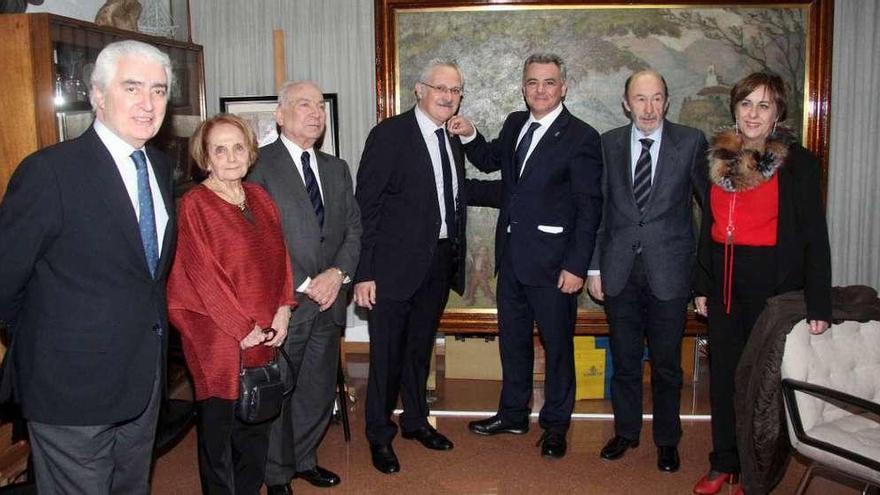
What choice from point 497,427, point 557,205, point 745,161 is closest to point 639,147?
point 557,205

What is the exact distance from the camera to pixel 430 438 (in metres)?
3.76

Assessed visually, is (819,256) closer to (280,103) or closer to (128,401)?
(280,103)

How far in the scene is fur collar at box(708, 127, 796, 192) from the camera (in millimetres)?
2936

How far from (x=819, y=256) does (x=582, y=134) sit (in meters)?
1.13

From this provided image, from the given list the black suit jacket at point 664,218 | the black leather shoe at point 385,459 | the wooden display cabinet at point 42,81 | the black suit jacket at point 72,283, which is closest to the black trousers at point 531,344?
the black suit jacket at point 664,218

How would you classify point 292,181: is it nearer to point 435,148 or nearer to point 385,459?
point 435,148

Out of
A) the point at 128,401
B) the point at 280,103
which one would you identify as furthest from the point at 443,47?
the point at 128,401

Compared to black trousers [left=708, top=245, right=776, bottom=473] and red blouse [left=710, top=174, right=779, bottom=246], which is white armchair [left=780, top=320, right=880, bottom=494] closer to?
black trousers [left=708, top=245, right=776, bottom=473]

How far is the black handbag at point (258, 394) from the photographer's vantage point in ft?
8.57

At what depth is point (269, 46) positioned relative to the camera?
15.7 feet

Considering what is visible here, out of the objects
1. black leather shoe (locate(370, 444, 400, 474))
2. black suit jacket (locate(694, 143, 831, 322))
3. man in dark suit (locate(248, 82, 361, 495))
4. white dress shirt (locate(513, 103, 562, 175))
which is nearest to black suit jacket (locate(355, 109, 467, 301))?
man in dark suit (locate(248, 82, 361, 495))

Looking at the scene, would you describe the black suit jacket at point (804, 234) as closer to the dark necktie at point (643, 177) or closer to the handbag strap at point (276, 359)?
the dark necktie at point (643, 177)

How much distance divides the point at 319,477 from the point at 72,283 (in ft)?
5.50

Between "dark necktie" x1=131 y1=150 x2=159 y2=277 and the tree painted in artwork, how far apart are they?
3105 mm
